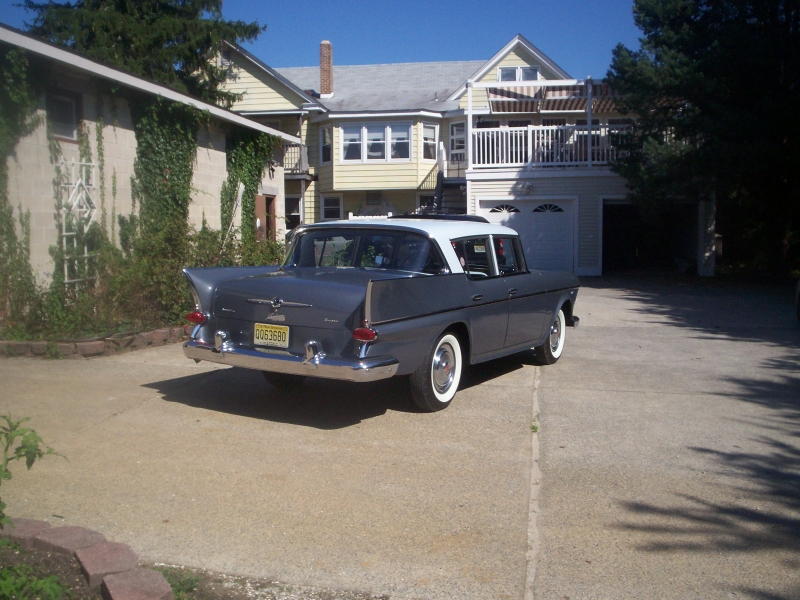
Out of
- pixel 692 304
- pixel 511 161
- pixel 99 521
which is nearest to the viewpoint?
pixel 99 521

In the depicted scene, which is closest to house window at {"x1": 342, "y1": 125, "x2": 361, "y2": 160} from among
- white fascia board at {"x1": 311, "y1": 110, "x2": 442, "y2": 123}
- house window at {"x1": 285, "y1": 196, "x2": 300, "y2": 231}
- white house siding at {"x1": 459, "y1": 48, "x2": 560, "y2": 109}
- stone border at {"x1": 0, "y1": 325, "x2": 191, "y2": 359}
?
white fascia board at {"x1": 311, "y1": 110, "x2": 442, "y2": 123}

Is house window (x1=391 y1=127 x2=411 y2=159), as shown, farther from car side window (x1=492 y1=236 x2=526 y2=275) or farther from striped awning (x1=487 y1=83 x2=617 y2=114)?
car side window (x1=492 y1=236 x2=526 y2=275)

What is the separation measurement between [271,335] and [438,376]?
60.1 inches

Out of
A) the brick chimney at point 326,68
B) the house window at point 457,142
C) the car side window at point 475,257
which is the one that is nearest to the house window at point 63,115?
the car side window at point 475,257

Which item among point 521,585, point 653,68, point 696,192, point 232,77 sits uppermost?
point 232,77

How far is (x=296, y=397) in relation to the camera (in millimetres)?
7527

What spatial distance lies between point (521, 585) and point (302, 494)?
1650 millimetres

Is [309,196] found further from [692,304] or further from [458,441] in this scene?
[458,441]

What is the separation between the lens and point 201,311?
22.2ft

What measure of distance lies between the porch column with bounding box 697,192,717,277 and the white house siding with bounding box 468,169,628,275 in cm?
220

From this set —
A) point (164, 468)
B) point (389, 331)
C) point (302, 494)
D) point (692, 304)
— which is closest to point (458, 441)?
point (389, 331)

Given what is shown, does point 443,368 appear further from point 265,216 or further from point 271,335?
point 265,216

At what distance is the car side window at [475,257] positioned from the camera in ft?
24.6

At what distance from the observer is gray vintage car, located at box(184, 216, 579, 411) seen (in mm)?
6109
